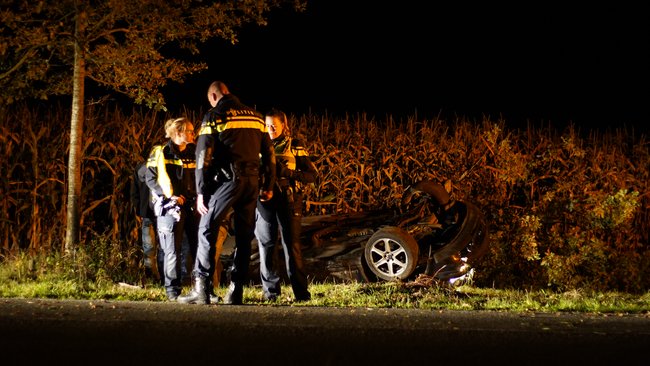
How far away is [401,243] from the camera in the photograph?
34.0ft

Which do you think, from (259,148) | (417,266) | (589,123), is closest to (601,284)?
(417,266)

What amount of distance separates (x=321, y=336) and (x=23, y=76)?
6372mm

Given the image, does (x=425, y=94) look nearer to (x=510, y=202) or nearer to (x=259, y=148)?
(x=510, y=202)

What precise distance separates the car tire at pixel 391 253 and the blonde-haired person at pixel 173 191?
229cm

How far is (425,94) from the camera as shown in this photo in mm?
28984

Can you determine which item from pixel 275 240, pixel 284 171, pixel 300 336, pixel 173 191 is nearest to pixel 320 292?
pixel 275 240

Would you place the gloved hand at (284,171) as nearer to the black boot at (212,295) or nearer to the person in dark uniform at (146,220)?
the black boot at (212,295)

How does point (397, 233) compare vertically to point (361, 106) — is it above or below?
below

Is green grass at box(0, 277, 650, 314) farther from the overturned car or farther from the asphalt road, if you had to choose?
the asphalt road

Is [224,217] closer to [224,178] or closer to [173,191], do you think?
[224,178]

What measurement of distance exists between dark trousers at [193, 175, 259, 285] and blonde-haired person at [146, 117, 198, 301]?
27.1 inches

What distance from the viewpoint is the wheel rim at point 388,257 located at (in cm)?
1042

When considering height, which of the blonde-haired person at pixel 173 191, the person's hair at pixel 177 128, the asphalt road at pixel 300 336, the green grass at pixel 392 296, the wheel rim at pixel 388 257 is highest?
the person's hair at pixel 177 128

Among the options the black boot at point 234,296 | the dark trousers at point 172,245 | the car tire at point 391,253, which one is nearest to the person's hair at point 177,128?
the dark trousers at point 172,245
